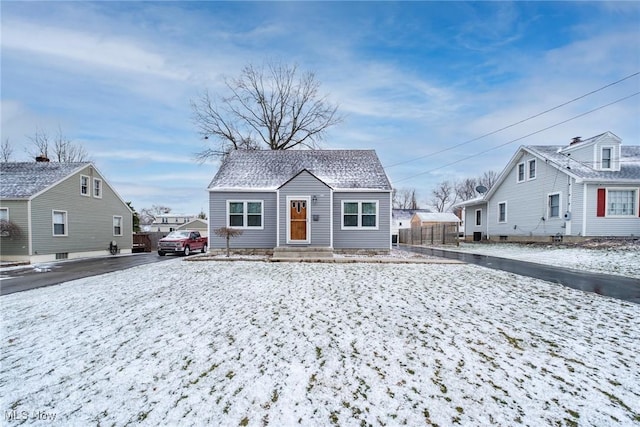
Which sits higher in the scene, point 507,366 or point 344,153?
point 344,153

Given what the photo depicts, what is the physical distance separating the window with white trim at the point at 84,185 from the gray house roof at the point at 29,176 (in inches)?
28.3

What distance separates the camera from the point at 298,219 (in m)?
13.6

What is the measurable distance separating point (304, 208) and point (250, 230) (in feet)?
10.2

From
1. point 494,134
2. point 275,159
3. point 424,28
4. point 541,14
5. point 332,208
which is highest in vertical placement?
point 424,28

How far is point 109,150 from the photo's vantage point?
2908cm

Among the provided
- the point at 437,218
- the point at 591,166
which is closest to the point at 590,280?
the point at 591,166

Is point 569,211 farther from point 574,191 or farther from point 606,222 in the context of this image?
point 606,222

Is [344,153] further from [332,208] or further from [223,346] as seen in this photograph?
[223,346]

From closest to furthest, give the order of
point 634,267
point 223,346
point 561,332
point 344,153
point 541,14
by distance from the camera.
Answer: point 223,346 < point 561,332 < point 634,267 < point 541,14 < point 344,153

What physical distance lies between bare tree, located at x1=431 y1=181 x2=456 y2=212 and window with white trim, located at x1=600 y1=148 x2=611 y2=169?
Answer: 47231mm

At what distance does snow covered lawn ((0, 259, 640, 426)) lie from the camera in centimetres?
270

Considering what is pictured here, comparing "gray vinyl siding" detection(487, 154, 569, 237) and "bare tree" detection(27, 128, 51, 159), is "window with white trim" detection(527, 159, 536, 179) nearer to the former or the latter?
"gray vinyl siding" detection(487, 154, 569, 237)

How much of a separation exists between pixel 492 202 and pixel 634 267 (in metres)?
14.3

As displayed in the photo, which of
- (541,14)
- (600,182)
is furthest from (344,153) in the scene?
(600,182)
